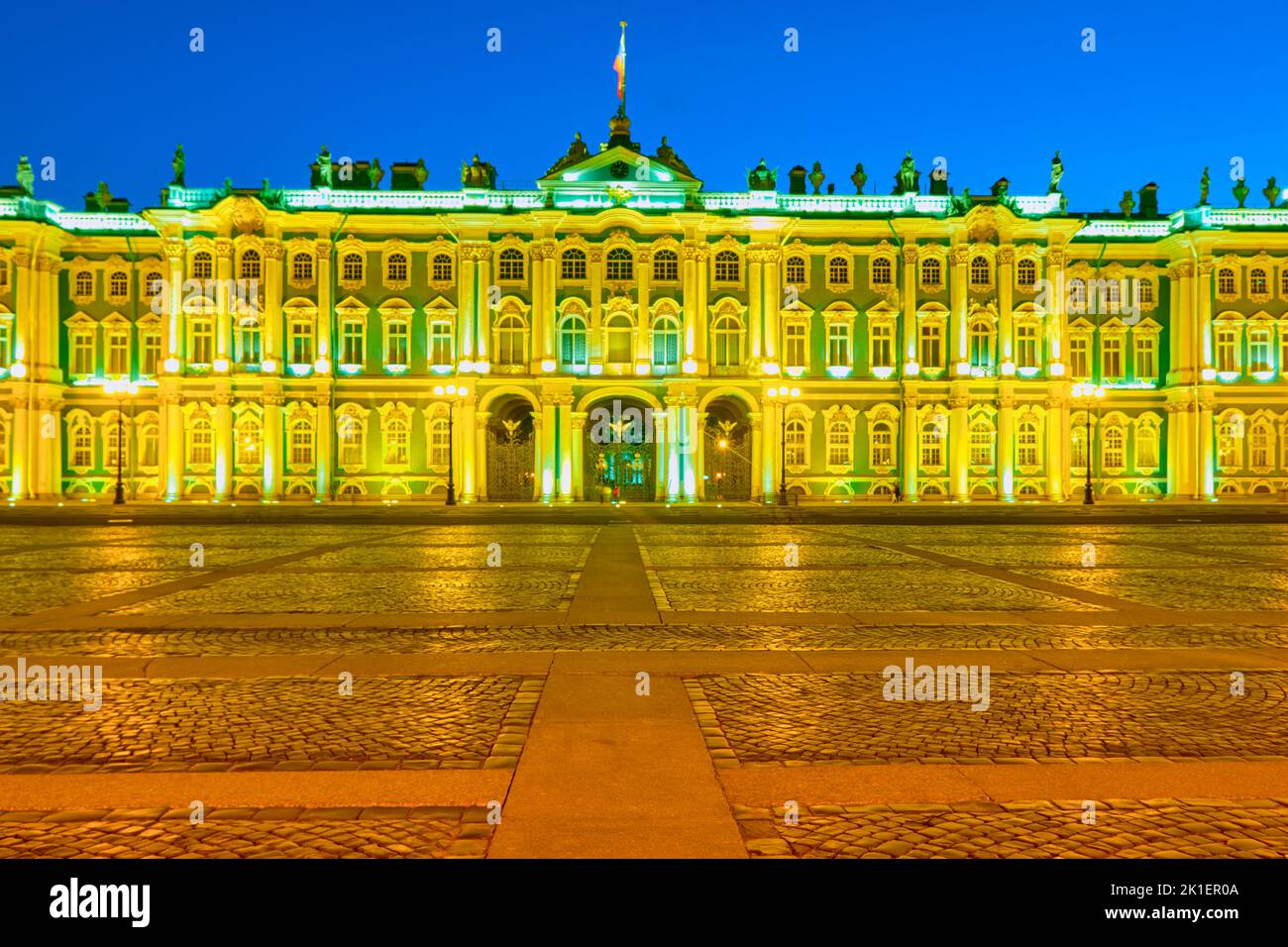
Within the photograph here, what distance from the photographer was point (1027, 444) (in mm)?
53719

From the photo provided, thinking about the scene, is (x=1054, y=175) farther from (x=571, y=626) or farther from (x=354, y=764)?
(x=354, y=764)

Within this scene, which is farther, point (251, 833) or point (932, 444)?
point (932, 444)

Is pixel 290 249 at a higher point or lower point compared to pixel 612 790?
higher

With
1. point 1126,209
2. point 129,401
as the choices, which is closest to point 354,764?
point 129,401

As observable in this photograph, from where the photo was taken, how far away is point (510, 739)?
6375 millimetres

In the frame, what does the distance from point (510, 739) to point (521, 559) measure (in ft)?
43.3

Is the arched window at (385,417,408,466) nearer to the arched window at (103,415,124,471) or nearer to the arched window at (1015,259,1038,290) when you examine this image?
the arched window at (103,415,124,471)

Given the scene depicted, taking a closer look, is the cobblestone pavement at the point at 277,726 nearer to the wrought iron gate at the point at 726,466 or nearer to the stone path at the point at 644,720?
the stone path at the point at 644,720

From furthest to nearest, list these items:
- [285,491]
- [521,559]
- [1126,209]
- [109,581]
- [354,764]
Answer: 1. [1126,209]
2. [285,491]
3. [521,559]
4. [109,581]
5. [354,764]

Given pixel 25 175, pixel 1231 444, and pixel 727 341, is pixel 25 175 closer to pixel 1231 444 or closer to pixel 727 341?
pixel 727 341

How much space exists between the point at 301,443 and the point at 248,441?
A: 2774mm

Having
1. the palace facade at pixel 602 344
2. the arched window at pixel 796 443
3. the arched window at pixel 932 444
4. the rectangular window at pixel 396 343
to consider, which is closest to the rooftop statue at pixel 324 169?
the palace facade at pixel 602 344

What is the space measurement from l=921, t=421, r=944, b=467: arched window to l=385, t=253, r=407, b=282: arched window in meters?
29.2

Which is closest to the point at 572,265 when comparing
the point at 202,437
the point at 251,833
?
the point at 202,437
